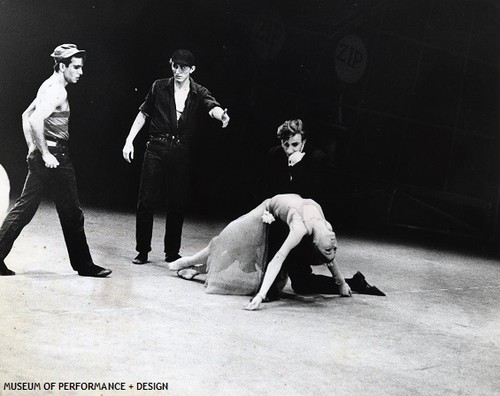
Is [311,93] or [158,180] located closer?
[158,180]

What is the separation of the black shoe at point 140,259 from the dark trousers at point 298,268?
2.62 feet

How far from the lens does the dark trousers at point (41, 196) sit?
3545 millimetres

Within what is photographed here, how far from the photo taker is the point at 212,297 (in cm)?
373

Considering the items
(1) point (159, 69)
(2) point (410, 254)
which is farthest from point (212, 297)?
(2) point (410, 254)

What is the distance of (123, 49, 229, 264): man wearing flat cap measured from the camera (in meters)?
4.20

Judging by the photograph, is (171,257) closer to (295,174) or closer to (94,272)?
(94,272)

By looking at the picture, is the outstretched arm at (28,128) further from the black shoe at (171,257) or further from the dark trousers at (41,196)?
the black shoe at (171,257)

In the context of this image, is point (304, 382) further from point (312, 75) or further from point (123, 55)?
point (312, 75)

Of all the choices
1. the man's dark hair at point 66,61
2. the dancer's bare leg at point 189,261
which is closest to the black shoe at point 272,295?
the dancer's bare leg at point 189,261

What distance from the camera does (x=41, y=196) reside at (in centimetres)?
362

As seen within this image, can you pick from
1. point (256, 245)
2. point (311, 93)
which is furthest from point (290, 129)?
point (311, 93)

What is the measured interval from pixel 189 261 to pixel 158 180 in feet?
1.80

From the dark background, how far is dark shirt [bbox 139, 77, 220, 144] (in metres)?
0.16

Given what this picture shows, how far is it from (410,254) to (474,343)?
7.55ft
